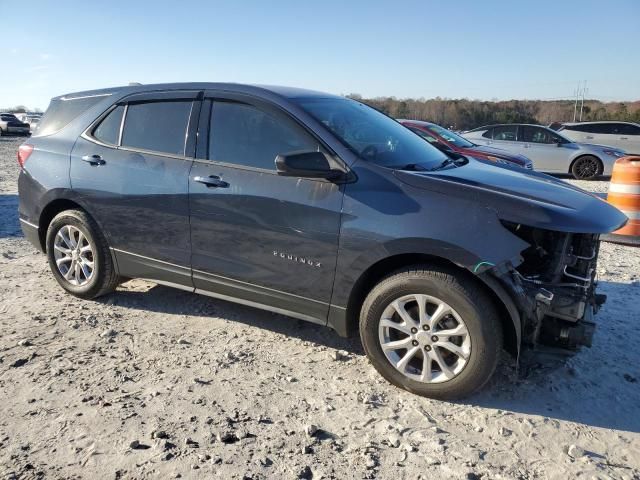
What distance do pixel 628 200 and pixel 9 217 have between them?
28.1 feet

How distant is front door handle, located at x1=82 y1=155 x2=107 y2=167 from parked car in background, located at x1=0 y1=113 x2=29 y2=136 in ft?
120

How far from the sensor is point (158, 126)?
13.6 feet

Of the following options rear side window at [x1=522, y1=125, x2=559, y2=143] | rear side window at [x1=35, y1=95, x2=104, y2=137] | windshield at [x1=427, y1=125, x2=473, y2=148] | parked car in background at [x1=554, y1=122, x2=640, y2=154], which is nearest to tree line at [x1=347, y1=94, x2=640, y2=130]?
parked car in background at [x1=554, y1=122, x2=640, y2=154]

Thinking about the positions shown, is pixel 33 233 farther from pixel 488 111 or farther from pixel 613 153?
pixel 488 111

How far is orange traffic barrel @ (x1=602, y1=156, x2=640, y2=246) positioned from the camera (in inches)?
264

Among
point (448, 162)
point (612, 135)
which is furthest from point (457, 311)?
point (612, 135)

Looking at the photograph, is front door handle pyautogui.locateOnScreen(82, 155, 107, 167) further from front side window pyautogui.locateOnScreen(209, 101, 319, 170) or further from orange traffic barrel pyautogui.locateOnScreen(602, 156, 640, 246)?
orange traffic barrel pyautogui.locateOnScreen(602, 156, 640, 246)

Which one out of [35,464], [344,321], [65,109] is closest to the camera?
[35,464]

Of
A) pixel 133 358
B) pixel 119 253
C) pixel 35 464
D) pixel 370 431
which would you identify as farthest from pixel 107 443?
pixel 119 253

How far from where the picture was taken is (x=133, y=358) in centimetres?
366

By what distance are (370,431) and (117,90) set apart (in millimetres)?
3480

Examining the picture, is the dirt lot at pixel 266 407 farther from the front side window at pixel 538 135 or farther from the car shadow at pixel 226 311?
the front side window at pixel 538 135

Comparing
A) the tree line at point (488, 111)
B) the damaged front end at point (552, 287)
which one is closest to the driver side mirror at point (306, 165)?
the damaged front end at point (552, 287)

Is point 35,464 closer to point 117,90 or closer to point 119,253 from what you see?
point 119,253
